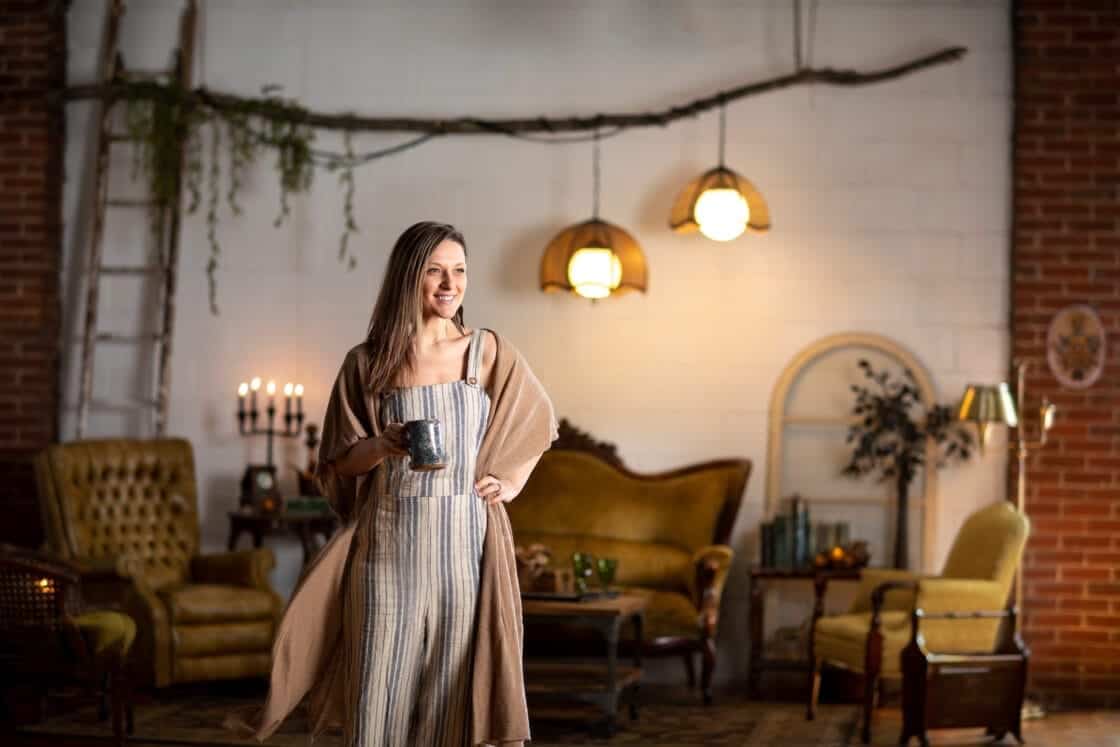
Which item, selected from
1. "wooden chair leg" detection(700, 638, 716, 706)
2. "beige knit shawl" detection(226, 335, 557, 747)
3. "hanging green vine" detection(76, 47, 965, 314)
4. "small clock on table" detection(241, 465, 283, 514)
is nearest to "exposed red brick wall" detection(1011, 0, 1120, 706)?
A: "wooden chair leg" detection(700, 638, 716, 706)

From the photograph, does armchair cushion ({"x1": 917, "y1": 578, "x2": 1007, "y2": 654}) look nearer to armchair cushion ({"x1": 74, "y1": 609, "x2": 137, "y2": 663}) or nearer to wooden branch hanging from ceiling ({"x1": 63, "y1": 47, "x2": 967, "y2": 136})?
wooden branch hanging from ceiling ({"x1": 63, "y1": 47, "x2": 967, "y2": 136})

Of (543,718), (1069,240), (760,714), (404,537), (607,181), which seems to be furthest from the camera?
A: (607,181)

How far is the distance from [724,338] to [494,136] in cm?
160

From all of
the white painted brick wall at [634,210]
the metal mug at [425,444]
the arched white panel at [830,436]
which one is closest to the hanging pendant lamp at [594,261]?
the white painted brick wall at [634,210]

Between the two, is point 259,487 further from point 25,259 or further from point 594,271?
point 594,271

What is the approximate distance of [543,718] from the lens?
6.31 metres

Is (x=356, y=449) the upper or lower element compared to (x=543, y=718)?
upper

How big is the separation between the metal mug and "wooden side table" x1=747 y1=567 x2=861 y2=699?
14.5 ft

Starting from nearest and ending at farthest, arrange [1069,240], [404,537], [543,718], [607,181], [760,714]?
[404,537] → [543,718] → [760,714] → [1069,240] → [607,181]

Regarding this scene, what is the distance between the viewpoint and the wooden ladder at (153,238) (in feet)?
26.8

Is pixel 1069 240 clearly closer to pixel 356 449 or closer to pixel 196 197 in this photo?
pixel 196 197

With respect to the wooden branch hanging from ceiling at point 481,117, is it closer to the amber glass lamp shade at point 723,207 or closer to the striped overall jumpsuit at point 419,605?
the amber glass lamp shade at point 723,207

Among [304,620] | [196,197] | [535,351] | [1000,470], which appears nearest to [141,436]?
[196,197]

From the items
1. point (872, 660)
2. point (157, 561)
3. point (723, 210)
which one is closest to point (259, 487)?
point (157, 561)
